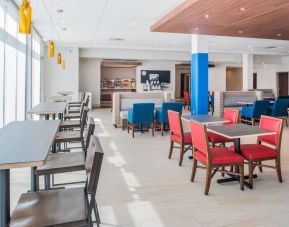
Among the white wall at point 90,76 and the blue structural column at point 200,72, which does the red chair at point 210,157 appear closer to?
the blue structural column at point 200,72

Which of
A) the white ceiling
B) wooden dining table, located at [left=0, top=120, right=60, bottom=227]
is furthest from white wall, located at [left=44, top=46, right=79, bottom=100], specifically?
wooden dining table, located at [left=0, top=120, right=60, bottom=227]

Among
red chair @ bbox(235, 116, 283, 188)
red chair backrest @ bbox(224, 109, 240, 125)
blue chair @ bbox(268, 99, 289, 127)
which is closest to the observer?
red chair @ bbox(235, 116, 283, 188)

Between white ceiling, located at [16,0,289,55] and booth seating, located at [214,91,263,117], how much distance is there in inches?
96.7

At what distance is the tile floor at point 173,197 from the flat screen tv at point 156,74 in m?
11.6

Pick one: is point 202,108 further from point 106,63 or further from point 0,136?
point 106,63

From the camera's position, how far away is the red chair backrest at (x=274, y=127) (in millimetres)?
3572

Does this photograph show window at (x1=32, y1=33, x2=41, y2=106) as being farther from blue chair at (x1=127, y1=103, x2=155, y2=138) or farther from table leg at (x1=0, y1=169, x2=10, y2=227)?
table leg at (x1=0, y1=169, x2=10, y2=227)

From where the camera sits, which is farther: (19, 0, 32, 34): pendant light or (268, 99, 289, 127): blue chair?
(268, 99, 289, 127): blue chair

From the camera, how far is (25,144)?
2021mm

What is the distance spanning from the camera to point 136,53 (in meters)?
14.0

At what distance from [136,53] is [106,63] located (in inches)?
114

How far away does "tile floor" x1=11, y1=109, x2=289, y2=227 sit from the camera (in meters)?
2.70

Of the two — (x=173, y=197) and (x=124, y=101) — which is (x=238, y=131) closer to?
(x=173, y=197)

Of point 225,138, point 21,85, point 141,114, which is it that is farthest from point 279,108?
point 21,85
